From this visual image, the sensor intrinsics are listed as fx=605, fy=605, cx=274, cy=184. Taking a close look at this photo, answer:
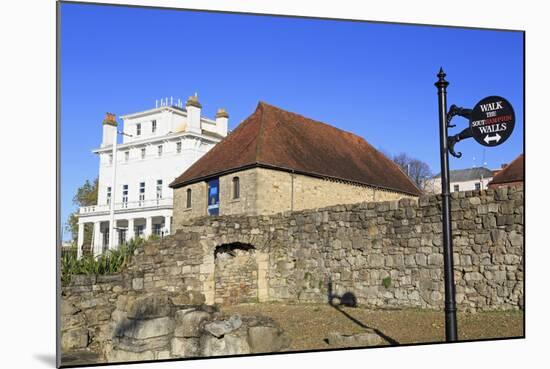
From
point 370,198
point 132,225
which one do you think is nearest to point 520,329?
point 132,225

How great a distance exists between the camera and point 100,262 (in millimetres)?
11273

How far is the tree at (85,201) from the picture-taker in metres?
9.23

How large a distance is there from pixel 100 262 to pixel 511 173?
8.35 m

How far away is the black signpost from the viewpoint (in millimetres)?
6820

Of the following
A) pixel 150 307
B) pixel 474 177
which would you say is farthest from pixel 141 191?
pixel 474 177

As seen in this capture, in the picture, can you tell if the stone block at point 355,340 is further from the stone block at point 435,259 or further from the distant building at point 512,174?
the distant building at point 512,174

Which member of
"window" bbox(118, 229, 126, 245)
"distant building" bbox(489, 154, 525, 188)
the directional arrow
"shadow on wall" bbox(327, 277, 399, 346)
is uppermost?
the directional arrow

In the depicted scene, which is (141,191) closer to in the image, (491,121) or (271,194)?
(271,194)

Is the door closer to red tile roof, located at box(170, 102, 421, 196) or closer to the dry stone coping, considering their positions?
red tile roof, located at box(170, 102, 421, 196)

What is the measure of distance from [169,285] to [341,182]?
27.3 feet

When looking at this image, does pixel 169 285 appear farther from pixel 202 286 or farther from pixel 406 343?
pixel 406 343

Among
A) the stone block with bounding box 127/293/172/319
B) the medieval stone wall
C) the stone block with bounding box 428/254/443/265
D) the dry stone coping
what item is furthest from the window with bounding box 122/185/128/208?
the stone block with bounding box 428/254/443/265

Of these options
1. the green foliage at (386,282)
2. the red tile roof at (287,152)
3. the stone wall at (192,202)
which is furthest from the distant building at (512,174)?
the stone wall at (192,202)

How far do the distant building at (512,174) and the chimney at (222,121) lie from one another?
9.46 m
